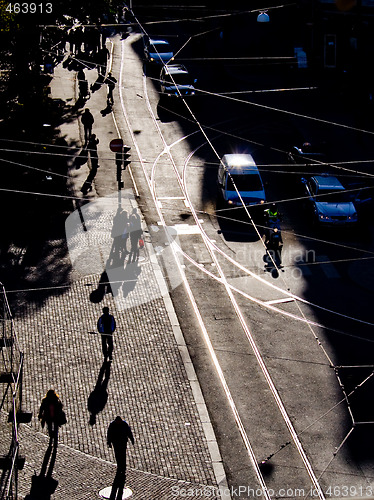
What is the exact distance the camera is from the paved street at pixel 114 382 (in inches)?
591

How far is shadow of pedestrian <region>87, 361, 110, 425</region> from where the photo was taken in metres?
17.0

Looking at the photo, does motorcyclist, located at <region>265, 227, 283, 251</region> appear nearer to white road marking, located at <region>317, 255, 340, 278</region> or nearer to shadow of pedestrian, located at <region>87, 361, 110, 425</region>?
white road marking, located at <region>317, 255, 340, 278</region>

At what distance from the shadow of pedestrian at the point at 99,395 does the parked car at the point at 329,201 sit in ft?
36.4

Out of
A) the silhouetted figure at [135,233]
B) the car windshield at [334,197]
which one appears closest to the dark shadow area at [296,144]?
the car windshield at [334,197]

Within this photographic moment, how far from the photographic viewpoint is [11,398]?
55.0 ft

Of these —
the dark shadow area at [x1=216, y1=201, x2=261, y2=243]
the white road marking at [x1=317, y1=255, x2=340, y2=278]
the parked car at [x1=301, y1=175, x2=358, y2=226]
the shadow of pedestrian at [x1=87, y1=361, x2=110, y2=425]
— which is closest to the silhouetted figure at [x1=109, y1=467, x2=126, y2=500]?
the shadow of pedestrian at [x1=87, y1=361, x2=110, y2=425]

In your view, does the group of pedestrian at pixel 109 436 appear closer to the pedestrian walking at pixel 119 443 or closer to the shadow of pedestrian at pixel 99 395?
the pedestrian walking at pixel 119 443

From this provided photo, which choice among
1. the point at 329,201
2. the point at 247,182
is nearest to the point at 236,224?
the point at 247,182

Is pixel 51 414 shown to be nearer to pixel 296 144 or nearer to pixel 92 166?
pixel 92 166

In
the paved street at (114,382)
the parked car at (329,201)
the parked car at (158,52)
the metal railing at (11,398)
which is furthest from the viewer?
the parked car at (158,52)

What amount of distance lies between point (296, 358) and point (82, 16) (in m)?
22.9

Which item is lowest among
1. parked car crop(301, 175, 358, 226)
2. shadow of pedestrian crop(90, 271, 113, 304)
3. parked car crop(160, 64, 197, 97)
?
shadow of pedestrian crop(90, 271, 113, 304)

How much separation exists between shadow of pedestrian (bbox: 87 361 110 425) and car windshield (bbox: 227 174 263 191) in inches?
434

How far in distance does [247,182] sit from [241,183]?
24 cm
